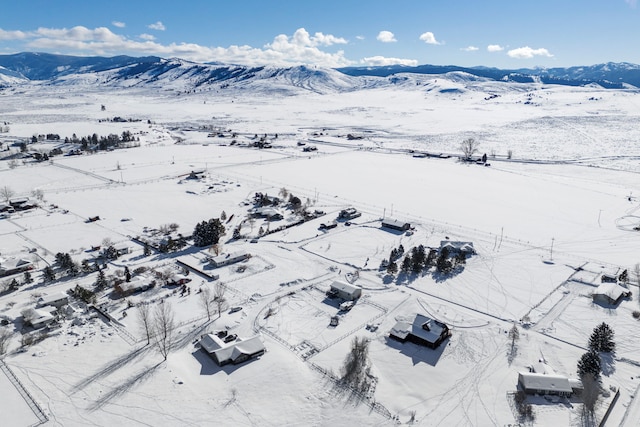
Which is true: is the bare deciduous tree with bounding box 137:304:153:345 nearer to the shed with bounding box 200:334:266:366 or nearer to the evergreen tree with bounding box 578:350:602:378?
the shed with bounding box 200:334:266:366

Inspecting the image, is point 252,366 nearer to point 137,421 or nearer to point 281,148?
point 137,421

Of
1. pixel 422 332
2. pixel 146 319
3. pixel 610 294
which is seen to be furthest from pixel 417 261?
pixel 146 319

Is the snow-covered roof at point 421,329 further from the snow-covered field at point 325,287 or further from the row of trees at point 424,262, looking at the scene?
the row of trees at point 424,262

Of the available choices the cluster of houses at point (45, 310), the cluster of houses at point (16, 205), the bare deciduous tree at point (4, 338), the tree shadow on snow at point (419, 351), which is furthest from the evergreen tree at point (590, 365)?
the cluster of houses at point (16, 205)

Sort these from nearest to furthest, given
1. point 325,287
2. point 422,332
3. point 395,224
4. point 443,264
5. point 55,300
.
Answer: point 422,332, point 55,300, point 325,287, point 443,264, point 395,224

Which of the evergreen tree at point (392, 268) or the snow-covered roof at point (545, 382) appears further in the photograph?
the evergreen tree at point (392, 268)

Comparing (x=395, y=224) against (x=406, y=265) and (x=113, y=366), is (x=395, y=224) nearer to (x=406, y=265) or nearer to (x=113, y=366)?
(x=406, y=265)
